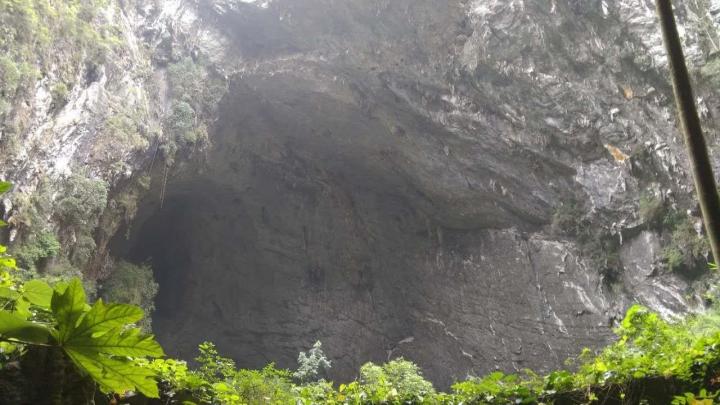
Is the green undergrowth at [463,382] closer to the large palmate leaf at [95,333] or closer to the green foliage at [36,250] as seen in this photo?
the large palmate leaf at [95,333]

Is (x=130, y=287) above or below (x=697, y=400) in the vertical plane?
above

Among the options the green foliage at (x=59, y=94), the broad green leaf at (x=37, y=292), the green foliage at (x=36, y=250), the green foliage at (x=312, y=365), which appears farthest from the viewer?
the green foliage at (x=312, y=365)

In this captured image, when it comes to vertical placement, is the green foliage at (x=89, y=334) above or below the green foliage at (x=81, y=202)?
below

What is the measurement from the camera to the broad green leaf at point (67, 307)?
3.87 ft

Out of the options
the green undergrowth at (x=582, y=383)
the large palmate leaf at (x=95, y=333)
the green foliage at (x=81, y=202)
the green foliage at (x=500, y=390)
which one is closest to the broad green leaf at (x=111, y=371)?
the large palmate leaf at (x=95, y=333)

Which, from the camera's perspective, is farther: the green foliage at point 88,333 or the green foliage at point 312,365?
the green foliage at point 312,365

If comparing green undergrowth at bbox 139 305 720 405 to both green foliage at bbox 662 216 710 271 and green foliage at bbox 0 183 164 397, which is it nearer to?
green foliage at bbox 0 183 164 397

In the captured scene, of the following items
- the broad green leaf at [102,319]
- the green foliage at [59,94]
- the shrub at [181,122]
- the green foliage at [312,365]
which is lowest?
the green foliage at [312,365]

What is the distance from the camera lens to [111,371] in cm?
124

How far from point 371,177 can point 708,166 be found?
13.2 m

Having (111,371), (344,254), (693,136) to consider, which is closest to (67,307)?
(111,371)

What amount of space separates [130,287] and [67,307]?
39.3 ft

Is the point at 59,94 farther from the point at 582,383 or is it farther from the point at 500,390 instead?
the point at 582,383

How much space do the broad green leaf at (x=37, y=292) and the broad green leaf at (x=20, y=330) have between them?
0.19 m
